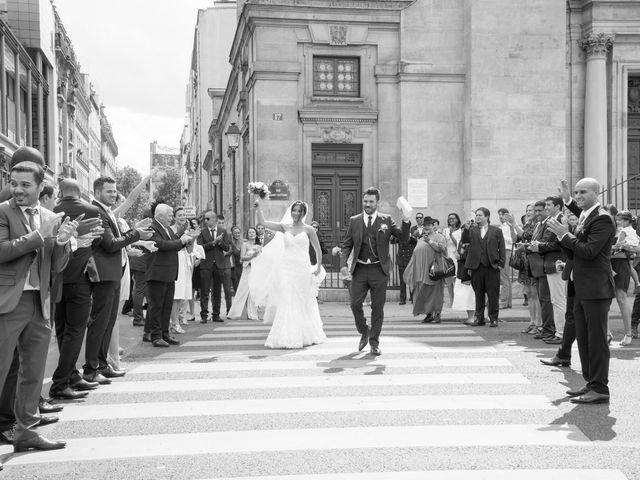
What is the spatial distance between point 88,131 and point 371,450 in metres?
95.9

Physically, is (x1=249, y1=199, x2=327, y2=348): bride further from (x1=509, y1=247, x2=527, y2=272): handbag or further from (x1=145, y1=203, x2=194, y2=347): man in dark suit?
(x1=509, y1=247, x2=527, y2=272): handbag

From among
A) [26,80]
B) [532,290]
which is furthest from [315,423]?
[26,80]

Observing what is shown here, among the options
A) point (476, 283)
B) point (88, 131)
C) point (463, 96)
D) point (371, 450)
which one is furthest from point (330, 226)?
point (88, 131)

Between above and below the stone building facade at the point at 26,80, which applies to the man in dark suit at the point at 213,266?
below

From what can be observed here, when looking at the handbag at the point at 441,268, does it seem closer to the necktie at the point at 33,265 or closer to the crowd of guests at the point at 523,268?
the crowd of guests at the point at 523,268

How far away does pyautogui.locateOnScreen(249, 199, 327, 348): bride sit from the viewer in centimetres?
1051

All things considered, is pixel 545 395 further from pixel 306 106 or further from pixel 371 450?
pixel 306 106

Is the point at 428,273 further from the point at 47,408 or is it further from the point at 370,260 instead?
the point at 47,408

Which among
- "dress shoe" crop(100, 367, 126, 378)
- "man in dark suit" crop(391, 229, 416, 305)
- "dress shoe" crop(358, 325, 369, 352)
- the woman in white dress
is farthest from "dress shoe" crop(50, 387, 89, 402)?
"man in dark suit" crop(391, 229, 416, 305)

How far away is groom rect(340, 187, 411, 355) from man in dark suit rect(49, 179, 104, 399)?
3875mm

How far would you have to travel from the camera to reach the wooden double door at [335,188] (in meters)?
22.8

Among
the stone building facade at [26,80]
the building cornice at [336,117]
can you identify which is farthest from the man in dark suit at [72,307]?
the stone building facade at [26,80]

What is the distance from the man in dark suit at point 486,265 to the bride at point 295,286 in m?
3.23

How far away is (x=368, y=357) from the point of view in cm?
955
